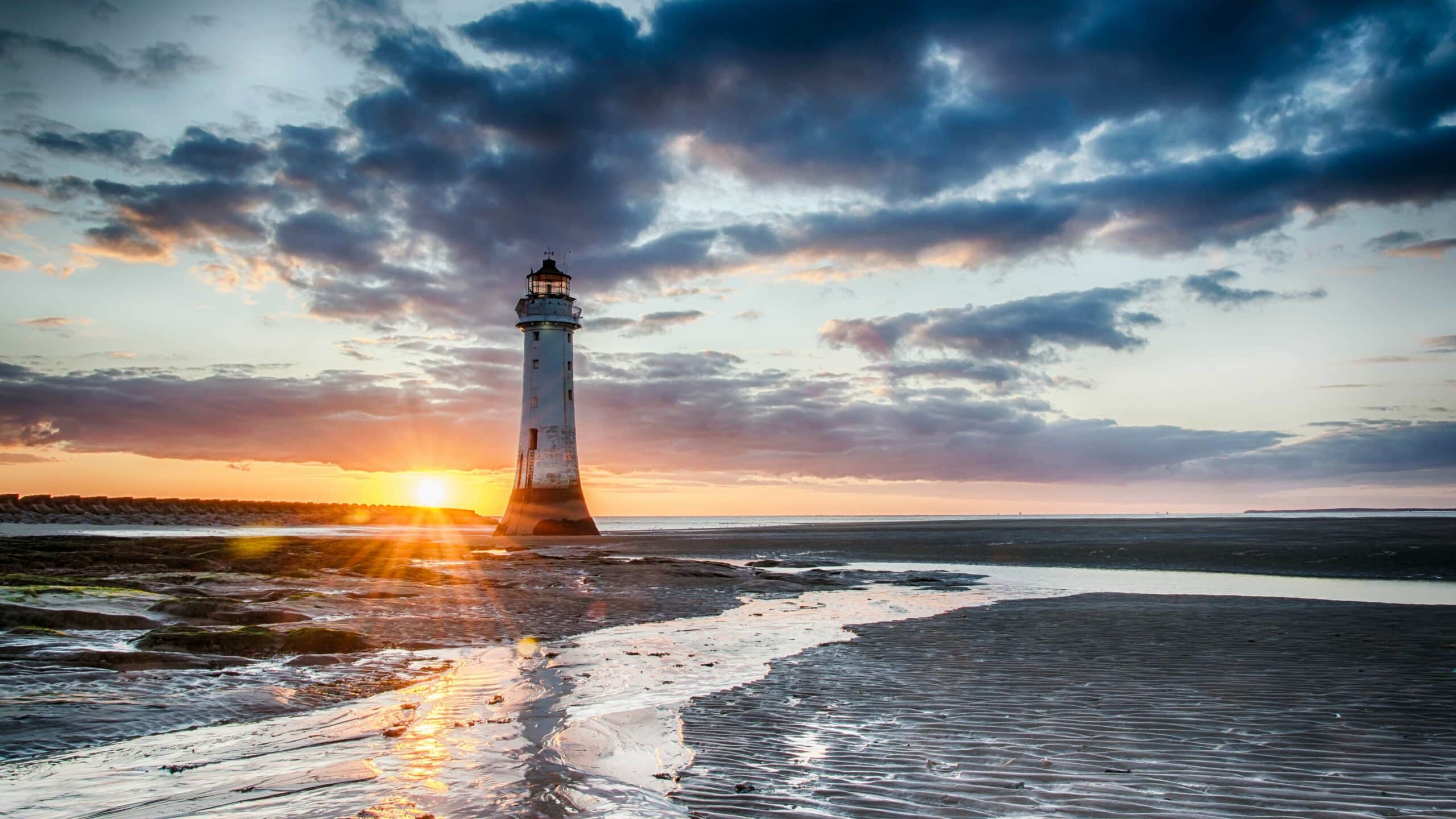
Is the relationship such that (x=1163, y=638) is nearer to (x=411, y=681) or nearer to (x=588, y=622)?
(x=588, y=622)

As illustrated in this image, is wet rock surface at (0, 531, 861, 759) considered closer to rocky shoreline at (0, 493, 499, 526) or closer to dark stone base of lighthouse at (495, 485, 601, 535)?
dark stone base of lighthouse at (495, 485, 601, 535)

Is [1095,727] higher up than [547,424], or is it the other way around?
[547,424]

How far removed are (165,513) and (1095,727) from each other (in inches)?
3936

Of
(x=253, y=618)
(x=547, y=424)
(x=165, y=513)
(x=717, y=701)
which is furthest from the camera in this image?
(x=165, y=513)

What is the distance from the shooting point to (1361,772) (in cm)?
607

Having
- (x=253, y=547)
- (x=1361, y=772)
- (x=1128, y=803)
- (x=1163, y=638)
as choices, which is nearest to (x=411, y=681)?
(x=1128, y=803)

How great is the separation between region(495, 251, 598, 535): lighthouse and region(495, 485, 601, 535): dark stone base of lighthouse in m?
0.04

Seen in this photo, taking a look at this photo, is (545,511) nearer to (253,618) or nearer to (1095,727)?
(253,618)

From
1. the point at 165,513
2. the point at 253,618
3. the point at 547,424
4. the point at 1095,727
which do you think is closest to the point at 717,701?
the point at 1095,727

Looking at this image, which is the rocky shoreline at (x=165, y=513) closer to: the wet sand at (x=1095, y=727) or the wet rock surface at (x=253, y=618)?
the wet rock surface at (x=253, y=618)

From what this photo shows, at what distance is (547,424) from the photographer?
4919cm

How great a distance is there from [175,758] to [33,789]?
0.98 meters

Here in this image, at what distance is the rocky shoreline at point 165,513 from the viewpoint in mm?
77125

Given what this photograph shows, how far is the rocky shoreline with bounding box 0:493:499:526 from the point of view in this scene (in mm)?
77125
